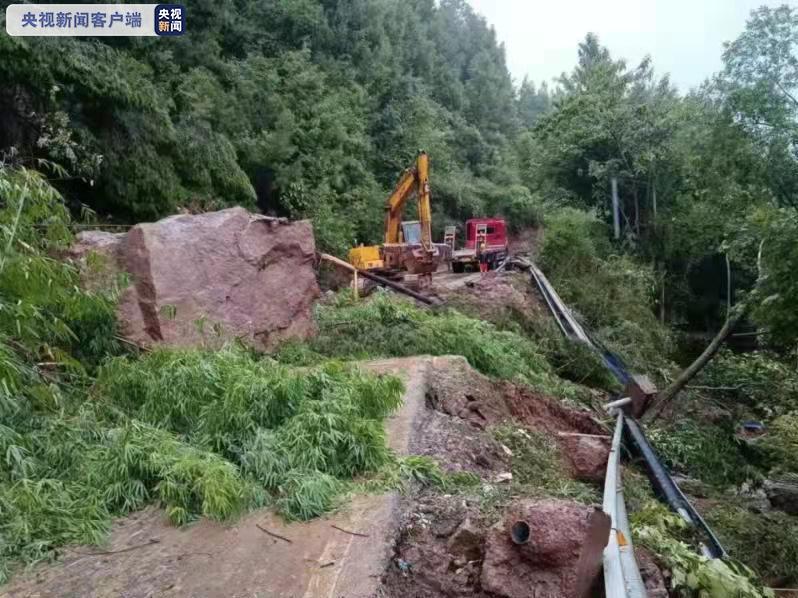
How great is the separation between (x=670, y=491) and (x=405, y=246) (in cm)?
1235

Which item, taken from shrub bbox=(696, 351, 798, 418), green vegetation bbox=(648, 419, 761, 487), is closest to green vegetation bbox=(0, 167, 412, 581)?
green vegetation bbox=(648, 419, 761, 487)

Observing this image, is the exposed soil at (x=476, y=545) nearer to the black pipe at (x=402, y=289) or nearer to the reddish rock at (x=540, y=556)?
the reddish rock at (x=540, y=556)

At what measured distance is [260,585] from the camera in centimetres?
347

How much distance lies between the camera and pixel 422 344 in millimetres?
8633

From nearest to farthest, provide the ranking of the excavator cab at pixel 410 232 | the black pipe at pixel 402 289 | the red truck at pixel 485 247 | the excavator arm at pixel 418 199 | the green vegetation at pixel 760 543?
the green vegetation at pixel 760 543
the black pipe at pixel 402 289
the excavator arm at pixel 418 199
the excavator cab at pixel 410 232
the red truck at pixel 485 247

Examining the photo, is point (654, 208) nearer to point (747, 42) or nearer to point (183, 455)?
point (747, 42)

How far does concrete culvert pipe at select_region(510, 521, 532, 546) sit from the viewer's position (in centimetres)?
352

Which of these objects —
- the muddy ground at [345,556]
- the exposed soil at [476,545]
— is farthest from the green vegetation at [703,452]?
the muddy ground at [345,556]

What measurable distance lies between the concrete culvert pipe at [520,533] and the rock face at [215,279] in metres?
4.51

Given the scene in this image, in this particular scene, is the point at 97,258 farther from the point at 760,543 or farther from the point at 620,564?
the point at 760,543

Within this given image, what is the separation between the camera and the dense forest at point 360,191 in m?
4.82

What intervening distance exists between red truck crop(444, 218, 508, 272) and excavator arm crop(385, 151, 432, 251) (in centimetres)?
391

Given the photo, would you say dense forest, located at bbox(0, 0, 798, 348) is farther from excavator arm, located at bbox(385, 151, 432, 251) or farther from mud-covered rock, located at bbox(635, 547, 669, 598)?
mud-covered rock, located at bbox(635, 547, 669, 598)

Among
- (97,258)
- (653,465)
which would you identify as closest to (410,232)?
(653,465)
